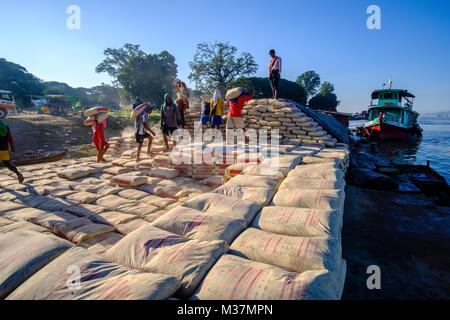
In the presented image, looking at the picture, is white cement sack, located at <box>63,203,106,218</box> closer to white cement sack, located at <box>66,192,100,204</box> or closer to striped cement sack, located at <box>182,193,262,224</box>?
white cement sack, located at <box>66,192,100,204</box>

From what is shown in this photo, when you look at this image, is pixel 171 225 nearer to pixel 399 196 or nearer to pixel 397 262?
pixel 397 262

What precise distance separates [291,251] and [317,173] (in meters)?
2.14

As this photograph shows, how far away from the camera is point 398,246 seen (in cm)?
280

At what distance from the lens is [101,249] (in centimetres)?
239

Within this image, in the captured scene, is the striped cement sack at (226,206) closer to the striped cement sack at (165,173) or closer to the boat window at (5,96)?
the striped cement sack at (165,173)

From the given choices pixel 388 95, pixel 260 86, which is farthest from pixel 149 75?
pixel 388 95

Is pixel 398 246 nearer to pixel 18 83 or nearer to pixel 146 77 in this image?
pixel 146 77

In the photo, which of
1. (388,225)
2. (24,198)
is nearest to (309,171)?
(388,225)

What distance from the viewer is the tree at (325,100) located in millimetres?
42156

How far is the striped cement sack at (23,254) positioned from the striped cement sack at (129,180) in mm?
2314

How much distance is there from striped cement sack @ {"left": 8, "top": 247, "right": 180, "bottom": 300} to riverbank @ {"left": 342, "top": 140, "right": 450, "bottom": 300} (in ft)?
5.94
